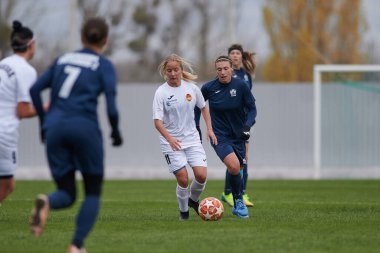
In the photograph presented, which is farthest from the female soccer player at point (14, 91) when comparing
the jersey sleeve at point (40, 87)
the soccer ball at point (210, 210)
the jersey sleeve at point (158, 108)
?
the soccer ball at point (210, 210)

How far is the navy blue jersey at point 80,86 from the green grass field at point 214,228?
134 centimetres

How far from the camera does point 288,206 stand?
14.1m

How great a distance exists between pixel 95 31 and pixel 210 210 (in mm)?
3847

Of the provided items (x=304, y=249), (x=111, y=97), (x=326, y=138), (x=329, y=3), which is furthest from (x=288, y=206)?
(x=329, y=3)

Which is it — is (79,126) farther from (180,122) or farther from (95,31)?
(180,122)

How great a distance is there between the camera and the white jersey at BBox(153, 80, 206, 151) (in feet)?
37.2

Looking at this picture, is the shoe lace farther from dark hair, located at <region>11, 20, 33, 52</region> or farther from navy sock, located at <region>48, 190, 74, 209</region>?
navy sock, located at <region>48, 190, 74, 209</region>

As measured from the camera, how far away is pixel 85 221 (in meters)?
7.88

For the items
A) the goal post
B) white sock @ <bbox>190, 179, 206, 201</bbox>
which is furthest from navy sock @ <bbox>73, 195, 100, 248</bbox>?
the goal post

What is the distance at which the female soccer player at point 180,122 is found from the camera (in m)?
11.3

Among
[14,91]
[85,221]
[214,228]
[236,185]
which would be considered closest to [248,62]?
[236,185]

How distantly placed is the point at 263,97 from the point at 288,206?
45.6 feet

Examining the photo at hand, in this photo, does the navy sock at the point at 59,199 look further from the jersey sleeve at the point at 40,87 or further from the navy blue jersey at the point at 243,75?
the navy blue jersey at the point at 243,75

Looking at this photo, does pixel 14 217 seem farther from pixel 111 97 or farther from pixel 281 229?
pixel 111 97
